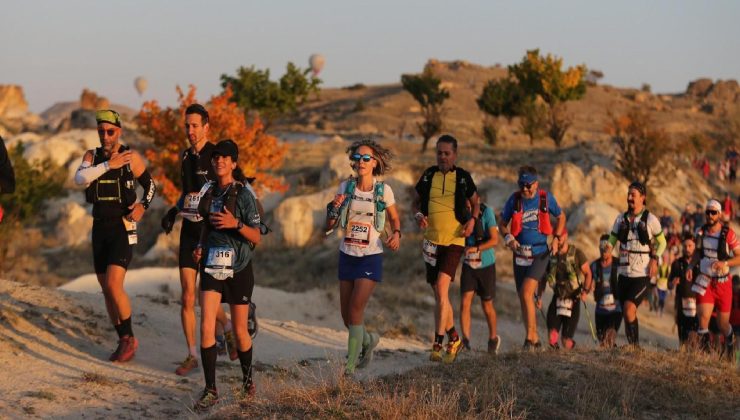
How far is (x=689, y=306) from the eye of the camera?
11.8m

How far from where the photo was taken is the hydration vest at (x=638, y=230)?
34.7 feet

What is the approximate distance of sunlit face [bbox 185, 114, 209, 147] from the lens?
860cm

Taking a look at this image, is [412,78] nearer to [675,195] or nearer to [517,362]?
[675,195]

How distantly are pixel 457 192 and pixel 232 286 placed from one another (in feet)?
10.1

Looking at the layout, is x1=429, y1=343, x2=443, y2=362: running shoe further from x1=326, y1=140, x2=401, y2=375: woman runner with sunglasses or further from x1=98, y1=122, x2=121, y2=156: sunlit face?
x1=98, y1=122, x2=121, y2=156: sunlit face

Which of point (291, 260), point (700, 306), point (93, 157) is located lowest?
point (291, 260)

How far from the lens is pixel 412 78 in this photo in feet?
199

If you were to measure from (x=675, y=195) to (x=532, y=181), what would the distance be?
28514mm

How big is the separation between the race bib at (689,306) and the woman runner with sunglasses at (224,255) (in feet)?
22.2

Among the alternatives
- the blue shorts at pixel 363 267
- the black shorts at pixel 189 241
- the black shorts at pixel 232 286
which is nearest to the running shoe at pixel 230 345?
the black shorts at pixel 189 241

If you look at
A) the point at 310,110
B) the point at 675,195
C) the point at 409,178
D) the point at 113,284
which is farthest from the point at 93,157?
the point at 310,110

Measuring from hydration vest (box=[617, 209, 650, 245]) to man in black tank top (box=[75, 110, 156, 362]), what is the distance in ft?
18.4

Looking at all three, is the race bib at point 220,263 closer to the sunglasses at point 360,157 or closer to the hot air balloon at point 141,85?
the sunglasses at point 360,157

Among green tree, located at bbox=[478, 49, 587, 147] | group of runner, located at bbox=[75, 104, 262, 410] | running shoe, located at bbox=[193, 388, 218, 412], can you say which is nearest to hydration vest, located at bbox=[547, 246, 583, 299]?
group of runner, located at bbox=[75, 104, 262, 410]
